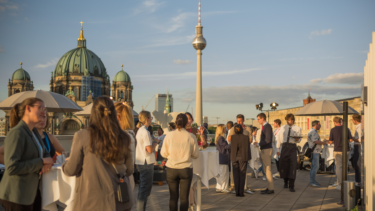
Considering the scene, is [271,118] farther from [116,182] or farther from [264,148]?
[116,182]

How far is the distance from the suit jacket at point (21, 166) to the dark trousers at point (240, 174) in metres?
6.03

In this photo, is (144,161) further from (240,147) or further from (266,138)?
(266,138)

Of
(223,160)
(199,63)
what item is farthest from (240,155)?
(199,63)

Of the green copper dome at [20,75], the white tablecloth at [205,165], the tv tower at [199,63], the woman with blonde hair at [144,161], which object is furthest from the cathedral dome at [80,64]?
the woman with blonde hair at [144,161]

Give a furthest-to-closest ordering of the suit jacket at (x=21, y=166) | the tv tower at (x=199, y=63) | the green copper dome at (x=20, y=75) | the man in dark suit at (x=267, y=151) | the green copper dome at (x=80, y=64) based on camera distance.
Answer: the green copper dome at (x=80, y=64) → the green copper dome at (x=20, y=75) → the tv tower at (x=199, y=63) → the man in dark suit at (x=267, y=151) → the suit jacket at (x=21, y=166)

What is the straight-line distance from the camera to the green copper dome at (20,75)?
107 meters

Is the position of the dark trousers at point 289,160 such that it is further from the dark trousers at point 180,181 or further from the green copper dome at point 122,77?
the green copper dome at point 122,77

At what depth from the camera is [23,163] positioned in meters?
3.32

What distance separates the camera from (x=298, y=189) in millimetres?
10000

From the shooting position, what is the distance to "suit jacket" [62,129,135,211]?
315cm

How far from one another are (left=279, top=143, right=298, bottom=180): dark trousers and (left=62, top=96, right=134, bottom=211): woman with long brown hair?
719 centimetres

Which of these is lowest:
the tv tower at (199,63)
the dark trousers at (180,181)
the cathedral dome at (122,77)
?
the dark trousers at (180,181)

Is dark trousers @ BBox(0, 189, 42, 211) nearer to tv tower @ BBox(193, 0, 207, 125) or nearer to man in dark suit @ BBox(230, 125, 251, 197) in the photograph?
man in dark suit @ BBox(230, 125, 251, 197)

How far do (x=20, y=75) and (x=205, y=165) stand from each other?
113240 millimetres
